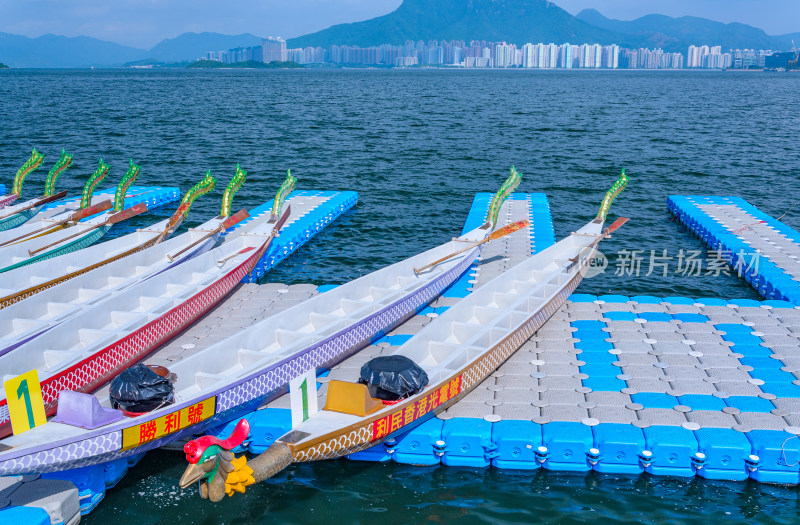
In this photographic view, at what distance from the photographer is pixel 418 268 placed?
15.2 metres

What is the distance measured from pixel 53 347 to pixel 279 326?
11.7 feet

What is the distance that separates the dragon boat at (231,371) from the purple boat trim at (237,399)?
1 cm

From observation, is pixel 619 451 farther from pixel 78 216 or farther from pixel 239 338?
pixel 78 216

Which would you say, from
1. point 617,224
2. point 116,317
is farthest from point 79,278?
point 617,224

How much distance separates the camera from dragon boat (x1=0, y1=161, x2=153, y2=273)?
1591 cm

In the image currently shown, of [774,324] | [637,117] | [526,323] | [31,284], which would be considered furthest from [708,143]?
[31,284]

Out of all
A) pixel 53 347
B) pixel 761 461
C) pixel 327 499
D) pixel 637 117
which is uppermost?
pixel 637 117

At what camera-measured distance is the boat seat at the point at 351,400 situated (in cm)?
877

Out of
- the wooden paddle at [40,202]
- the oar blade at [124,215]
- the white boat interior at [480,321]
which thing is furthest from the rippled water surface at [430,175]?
the oar blade at [124,215]

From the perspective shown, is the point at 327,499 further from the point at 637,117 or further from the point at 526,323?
Answer: the point at 637,117

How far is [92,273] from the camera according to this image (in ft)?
45.9

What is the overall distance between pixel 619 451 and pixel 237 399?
211 inches

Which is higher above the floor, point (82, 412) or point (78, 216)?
point (78, 216)

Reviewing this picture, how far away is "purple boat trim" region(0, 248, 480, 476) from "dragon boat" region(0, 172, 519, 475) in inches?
0.5
